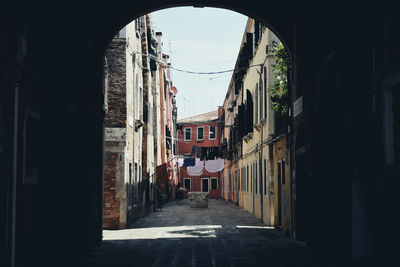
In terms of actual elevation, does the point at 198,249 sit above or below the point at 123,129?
below

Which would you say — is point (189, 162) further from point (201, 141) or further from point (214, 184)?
point (201, 141)

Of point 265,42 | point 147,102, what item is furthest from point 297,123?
point 147,102

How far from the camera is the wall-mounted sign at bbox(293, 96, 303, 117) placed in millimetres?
11923

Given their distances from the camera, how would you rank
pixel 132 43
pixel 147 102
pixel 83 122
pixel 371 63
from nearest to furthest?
pixel 371 63 < pixel 83 122 < pixel 132 43 < pixel 147 102

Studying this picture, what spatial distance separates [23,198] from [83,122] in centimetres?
369

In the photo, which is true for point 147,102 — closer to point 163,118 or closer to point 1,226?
point 163,118

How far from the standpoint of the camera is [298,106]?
1229cm

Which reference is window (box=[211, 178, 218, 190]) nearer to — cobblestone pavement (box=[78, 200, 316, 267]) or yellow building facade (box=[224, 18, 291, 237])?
yellow building facade (box=[224, 18, 291, 237])

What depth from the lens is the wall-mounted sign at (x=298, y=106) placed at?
1192 centimetres

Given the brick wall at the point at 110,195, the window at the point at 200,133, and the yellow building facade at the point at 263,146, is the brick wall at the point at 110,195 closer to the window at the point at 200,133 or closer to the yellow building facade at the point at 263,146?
the yellow building facade at the point at 263,146

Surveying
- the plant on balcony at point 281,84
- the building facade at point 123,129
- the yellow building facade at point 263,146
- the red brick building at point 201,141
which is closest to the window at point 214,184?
the red brick building at point 201,141

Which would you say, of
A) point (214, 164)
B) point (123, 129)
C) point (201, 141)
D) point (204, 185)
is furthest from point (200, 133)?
point (123, 129)

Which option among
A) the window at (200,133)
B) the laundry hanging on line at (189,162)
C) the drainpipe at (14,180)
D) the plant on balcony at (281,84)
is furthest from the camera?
the window at (200,133)

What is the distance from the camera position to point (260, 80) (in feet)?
66.9
